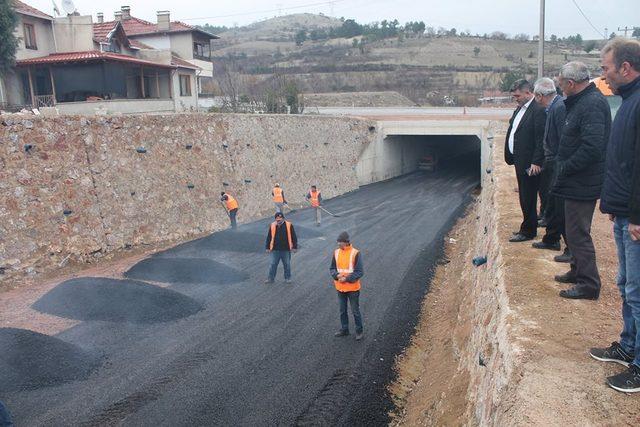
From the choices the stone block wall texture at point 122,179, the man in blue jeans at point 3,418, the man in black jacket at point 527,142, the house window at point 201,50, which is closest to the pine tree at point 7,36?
the stone block wall texture at point 122,179

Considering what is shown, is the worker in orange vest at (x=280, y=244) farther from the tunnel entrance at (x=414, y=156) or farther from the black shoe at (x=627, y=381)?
the tunnel entrance at (x=414, y=156)

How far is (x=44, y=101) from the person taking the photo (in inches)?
977

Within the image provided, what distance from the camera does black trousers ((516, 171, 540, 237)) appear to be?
7898 mm

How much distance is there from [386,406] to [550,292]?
293 centimetres

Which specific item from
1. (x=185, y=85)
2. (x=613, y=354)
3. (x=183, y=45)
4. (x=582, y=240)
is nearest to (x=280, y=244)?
(x=582, y=240)

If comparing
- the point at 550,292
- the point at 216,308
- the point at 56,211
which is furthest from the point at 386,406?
the point at 56,211

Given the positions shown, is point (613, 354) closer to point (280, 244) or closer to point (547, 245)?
point (547, 245)

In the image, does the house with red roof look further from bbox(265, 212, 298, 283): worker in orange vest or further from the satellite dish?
bbox(265, 212, 298, 283): worker in orange vest

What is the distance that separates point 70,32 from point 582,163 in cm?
2800

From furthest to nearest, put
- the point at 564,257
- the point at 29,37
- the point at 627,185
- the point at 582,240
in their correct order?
the point at 29,37, the point at 564,257, the point at 582,240, the point at 627,185

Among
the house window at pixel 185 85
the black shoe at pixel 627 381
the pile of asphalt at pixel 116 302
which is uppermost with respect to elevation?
the house window at pixel 185 85

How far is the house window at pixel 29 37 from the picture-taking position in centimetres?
2498

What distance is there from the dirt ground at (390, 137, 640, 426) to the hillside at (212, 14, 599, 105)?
43608 millimetres

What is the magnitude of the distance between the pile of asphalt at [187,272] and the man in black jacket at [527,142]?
304 inches
